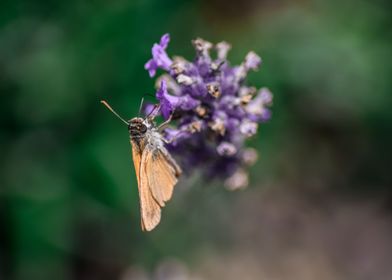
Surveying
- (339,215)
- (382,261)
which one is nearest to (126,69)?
(339,215)

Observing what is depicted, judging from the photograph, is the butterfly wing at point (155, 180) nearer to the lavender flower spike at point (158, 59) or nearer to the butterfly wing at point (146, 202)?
the butterfly wing at point (146, 202)

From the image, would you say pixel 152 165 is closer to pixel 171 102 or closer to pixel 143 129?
pixel 143 129

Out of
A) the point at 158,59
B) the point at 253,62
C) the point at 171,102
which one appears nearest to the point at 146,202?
the point at 171,102

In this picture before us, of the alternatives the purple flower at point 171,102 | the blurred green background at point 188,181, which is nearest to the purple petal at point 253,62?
the purple flower at point 171,102

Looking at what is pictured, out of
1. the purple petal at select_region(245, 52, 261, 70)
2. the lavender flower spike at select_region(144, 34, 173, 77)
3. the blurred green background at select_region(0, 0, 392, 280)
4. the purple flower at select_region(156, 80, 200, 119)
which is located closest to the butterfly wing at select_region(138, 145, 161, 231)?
the purple flower at select_region(156, 80, 200, 119)

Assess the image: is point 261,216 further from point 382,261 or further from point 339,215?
point 382,261

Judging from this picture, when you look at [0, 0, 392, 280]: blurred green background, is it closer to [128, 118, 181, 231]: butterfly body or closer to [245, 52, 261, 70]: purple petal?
[128, 118, 181, 231]: butterfly body
